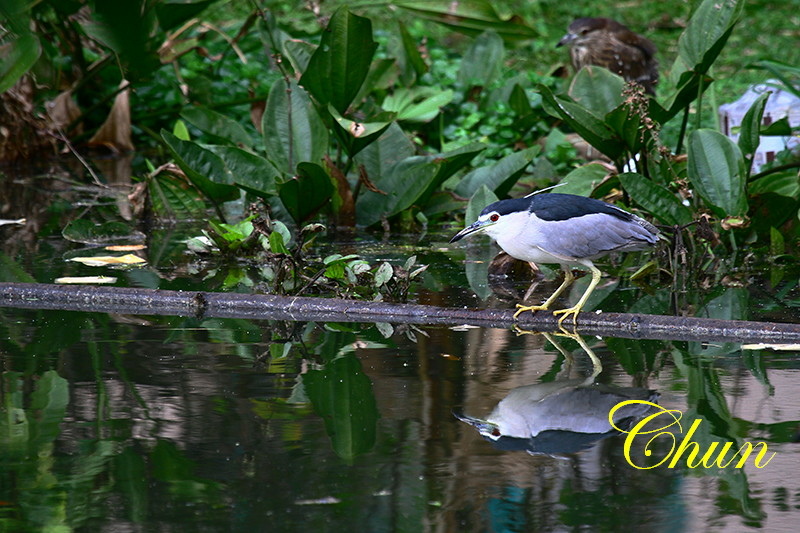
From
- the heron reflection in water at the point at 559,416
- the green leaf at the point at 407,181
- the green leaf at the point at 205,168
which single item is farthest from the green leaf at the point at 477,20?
the heron reflection in water at the point at 559,416

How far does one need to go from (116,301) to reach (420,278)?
132 cm

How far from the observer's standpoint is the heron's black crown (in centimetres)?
399

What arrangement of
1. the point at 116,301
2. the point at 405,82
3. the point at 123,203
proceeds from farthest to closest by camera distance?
the point at 405,82 → the point at 123,203 → the point at 116,301

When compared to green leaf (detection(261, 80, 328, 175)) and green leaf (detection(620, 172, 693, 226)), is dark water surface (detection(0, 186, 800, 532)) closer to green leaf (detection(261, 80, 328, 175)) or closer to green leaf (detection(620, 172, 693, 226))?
green leaf (detection(620, 172, 693, 226))

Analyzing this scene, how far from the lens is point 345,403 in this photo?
3.30 metres

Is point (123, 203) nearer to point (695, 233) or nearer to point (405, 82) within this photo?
point (405, 82)

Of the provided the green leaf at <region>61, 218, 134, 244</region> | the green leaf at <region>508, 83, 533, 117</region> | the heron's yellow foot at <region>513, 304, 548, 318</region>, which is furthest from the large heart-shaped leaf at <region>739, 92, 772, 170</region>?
the green leaf at <region>61, 218, 134, 244</region>

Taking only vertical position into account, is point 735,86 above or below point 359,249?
above

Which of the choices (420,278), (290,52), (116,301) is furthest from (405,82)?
(116,301)

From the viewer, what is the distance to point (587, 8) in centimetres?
1136

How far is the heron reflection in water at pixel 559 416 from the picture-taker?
116 inches

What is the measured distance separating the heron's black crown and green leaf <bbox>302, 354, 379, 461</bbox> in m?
0.77

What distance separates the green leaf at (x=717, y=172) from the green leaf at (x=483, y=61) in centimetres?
362

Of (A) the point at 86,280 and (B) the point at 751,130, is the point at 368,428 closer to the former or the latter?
(A) the point at 86,280
